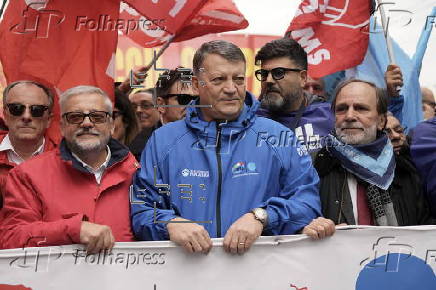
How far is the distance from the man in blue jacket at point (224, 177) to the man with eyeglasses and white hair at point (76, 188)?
0.14 meters

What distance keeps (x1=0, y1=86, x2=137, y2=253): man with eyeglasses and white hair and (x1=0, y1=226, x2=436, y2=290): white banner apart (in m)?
0.10

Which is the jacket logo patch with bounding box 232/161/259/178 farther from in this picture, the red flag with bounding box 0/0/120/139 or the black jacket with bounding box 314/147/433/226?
the red flag with bounding box 0/0/120/139

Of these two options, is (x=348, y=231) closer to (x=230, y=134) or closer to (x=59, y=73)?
(x=230, y=134)

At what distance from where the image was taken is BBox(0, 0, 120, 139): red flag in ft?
15.8

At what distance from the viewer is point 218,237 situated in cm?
336

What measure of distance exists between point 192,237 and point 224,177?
14.3 inches

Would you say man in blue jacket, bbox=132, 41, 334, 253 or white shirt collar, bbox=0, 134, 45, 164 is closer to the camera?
man in blue jacket, bbox=132, 41, 334, 253

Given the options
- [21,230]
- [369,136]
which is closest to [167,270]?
[21,230]

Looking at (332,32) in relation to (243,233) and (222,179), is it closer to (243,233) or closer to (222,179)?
(222,179)

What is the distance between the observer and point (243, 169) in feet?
11.2

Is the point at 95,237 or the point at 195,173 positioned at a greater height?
the point at 195,173

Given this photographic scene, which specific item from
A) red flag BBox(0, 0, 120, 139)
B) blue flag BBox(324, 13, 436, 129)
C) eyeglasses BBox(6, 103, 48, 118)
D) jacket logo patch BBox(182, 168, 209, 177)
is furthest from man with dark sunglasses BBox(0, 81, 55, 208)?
blue flag BBox(324, 13, 436, 129)

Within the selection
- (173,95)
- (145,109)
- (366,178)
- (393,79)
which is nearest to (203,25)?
(173,95)

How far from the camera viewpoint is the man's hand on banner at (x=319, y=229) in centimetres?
334
